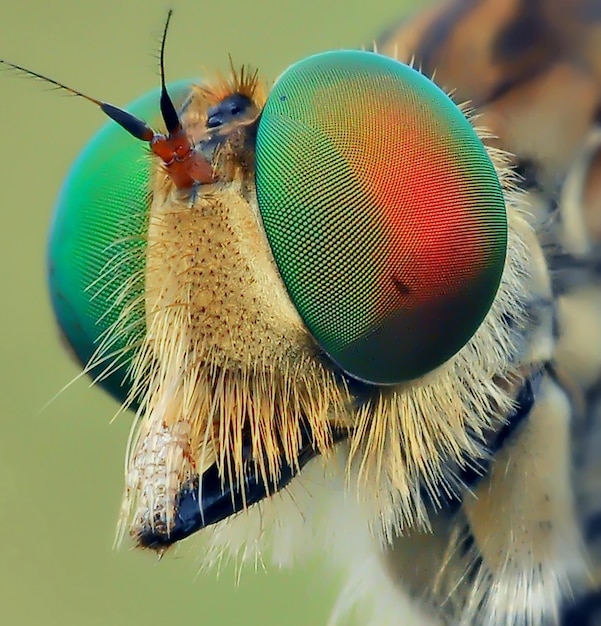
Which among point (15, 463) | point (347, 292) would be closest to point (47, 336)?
point (15, 463)

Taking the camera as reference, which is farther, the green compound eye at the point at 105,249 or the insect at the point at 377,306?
the green compound eye at the point at 105,249

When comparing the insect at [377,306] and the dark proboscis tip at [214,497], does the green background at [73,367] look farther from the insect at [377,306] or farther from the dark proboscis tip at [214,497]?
the dark proboscis tip at [214,497]

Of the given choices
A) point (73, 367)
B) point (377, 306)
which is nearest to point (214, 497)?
point (377, 306)

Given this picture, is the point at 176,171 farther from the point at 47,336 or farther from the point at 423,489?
the point at 47,336

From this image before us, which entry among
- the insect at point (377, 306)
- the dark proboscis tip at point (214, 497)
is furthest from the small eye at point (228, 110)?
the dark proboscis tip at point (214, 497)

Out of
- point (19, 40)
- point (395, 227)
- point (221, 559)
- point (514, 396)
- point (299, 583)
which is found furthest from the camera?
point (19, 40)

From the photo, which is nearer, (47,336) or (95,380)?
(95,380)

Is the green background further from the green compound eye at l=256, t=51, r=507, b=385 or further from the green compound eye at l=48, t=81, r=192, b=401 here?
the green compound eye at l=256, t=51, r=507, b=385
